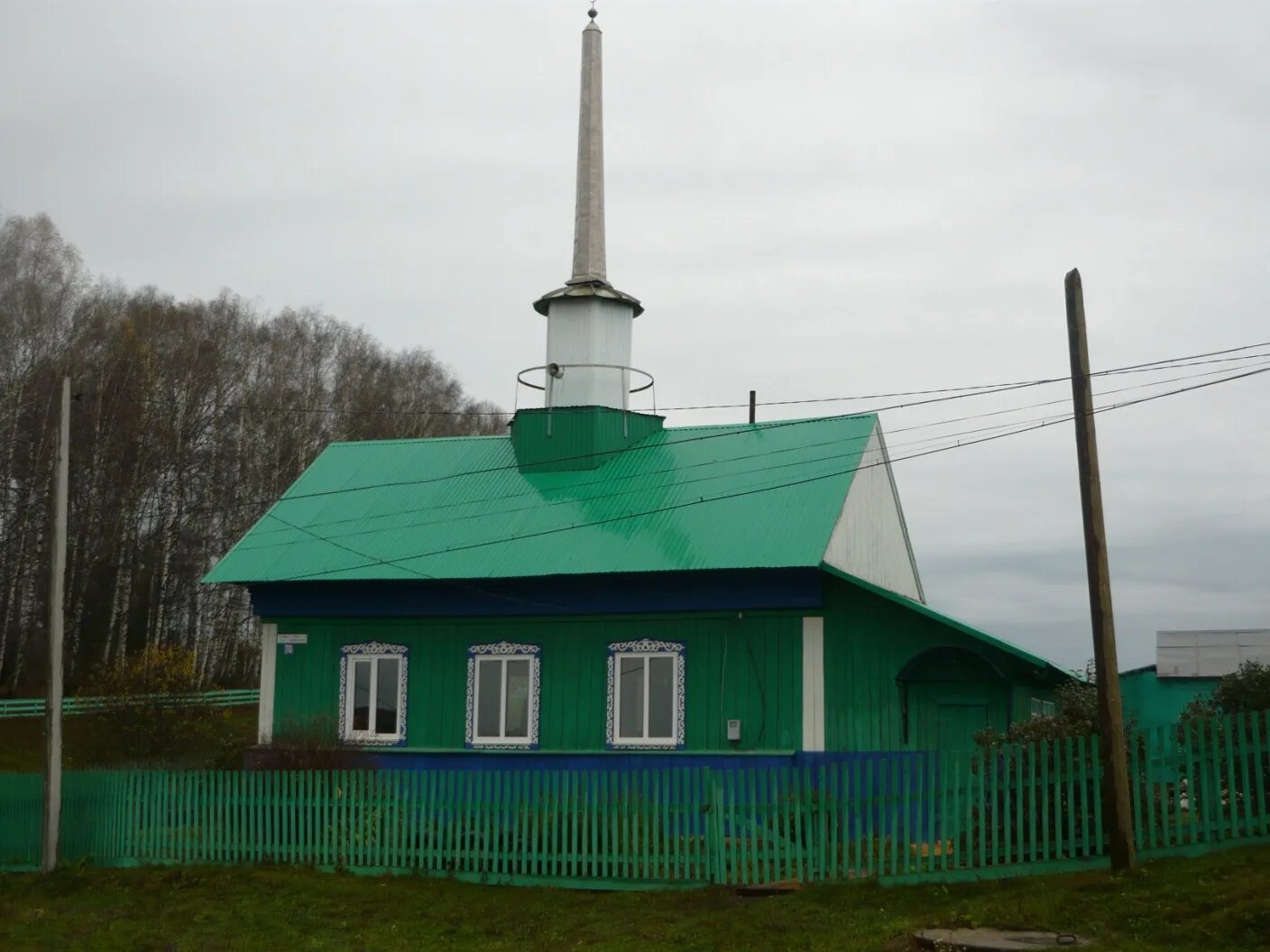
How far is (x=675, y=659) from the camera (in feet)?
76.0

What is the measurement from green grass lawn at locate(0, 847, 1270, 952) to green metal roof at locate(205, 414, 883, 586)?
6.45m

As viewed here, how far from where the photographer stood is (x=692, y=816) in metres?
17.9

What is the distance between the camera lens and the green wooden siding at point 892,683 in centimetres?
2244

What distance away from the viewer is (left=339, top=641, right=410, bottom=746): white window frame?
80.2 feet

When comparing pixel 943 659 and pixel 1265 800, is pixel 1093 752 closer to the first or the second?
pixel 1265 800

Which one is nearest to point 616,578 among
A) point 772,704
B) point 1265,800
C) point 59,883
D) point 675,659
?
point 675,659

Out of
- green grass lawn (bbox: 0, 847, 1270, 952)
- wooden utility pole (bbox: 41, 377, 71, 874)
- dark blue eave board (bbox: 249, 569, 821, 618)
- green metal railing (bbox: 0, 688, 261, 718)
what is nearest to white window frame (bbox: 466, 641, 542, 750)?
dark blue eave board (bbox: 249, 569, 821, 618)

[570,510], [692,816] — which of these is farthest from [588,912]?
[570,510]

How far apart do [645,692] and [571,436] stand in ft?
19.4

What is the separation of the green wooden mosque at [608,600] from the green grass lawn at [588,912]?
5216 mm

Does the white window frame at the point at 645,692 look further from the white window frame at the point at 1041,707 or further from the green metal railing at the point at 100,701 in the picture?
the green metal railing at the point at 100,701

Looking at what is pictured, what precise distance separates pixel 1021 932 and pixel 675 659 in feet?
33.8

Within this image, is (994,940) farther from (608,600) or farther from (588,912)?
(608,600)

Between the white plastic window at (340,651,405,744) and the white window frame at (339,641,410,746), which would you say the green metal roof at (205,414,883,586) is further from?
the white plastic window at (340,651,405,744)
